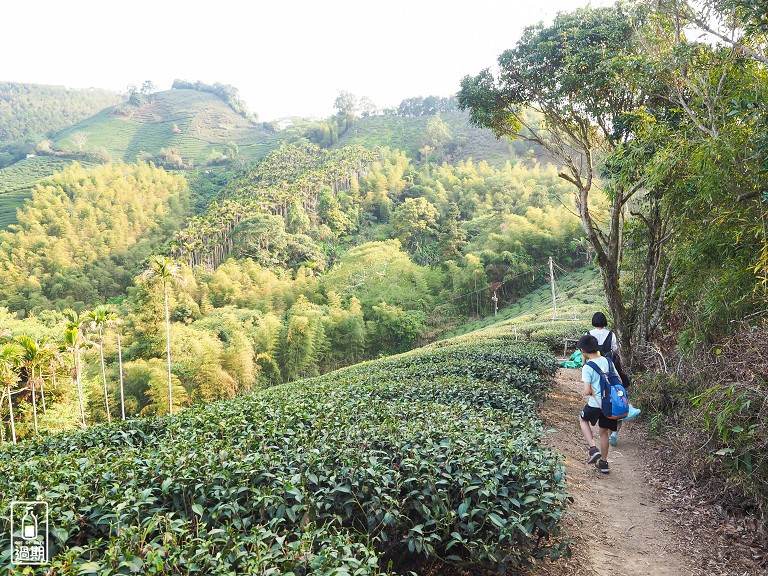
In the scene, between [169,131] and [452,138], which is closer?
[452,138]

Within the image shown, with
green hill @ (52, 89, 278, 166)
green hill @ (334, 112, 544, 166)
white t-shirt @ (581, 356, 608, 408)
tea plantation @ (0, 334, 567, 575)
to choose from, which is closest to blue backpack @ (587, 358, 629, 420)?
white t-shirt @ (581, 356, 608, 408)

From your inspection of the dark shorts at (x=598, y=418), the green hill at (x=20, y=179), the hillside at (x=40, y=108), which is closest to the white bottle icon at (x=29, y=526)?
the dark shorts at (x=598, y=418)

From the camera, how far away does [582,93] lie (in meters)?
7.64

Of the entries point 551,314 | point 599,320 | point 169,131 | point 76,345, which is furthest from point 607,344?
point 169,131

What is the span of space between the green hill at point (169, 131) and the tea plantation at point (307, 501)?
83.8m

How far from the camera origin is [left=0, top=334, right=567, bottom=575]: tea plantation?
175 cm

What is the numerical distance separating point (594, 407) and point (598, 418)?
111 millimetres

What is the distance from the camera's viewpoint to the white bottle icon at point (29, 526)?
1.93m

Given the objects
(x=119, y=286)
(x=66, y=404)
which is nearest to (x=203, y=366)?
(x=66, y=404)

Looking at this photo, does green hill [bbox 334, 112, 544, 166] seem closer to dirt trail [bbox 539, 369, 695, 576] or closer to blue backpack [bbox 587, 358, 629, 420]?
dirt trail [bbox 539, 369, 695, 576]

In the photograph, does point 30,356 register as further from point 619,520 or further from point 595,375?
point 619,520

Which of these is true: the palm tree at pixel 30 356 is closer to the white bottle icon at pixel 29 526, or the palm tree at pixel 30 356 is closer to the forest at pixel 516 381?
the forest at pixel 516 381

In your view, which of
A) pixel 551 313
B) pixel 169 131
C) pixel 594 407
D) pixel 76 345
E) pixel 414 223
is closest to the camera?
pixel 594 407

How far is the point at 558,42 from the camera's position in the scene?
782cm
